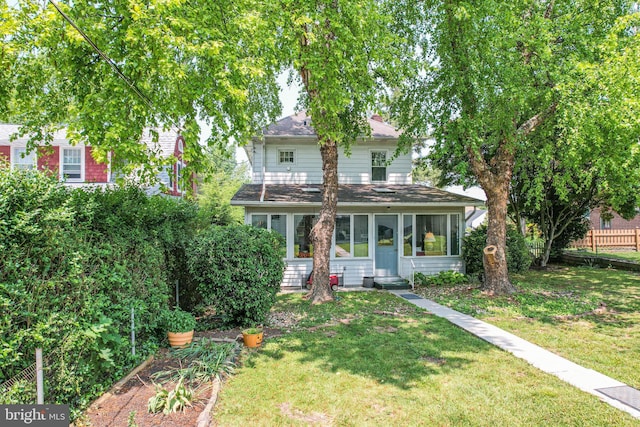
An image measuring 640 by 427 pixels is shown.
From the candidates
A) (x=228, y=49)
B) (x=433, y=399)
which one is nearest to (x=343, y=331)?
(x=433, y=399)

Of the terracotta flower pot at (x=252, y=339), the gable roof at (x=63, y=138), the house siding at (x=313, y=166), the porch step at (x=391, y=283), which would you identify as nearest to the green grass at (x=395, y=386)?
the terracotta flower pot at (x=252, y=339)

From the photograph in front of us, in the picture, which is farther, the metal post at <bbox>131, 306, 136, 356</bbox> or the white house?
the white house

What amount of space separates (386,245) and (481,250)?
3268 millimetres

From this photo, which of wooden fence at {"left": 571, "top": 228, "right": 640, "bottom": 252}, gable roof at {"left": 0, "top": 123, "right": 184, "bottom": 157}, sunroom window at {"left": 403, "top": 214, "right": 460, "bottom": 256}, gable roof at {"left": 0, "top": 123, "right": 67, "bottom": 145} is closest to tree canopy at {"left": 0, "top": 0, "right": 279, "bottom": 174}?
gable roof at {"left": 0, "top": 123, "right": 184, "bottom": 157}

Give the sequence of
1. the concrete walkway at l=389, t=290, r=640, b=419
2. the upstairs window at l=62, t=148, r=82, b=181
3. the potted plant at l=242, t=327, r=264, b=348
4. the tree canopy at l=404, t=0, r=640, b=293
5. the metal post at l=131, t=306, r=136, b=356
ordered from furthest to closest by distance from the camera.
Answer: the upstairs window at l=62, t=148, r=82, b=181, the tree canopy at l=404, t=0, r=640, b=293, the potted plant at l=242, t=327, r=264, b=348, the metal post at l=131, t=306, r=136, b=356, the concrete walkway at l=389, t=290, r=640, b=419

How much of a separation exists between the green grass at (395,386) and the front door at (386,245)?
19.8 feet

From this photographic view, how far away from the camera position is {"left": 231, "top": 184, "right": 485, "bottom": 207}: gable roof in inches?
460

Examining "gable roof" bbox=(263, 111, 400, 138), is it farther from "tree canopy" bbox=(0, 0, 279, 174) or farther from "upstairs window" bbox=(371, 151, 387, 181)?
"tree canopy" bbox=(0, 0, 279, 174)

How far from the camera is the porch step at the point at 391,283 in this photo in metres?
12.1

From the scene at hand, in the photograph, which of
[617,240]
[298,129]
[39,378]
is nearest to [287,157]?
[298,129]

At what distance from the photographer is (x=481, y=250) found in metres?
12.9

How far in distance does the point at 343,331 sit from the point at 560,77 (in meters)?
7.53

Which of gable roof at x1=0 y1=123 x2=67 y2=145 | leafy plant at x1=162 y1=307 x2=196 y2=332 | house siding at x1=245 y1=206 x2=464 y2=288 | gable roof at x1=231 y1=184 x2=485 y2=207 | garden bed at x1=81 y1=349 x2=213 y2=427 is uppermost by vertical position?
gable roof at x1=0 y1=123 x2=67 y2=145

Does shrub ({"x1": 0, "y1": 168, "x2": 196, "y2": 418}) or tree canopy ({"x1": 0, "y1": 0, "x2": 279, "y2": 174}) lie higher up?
tree canopy ({"x1": 0, "y1": 0, "x2": 279, "y2": 174})
